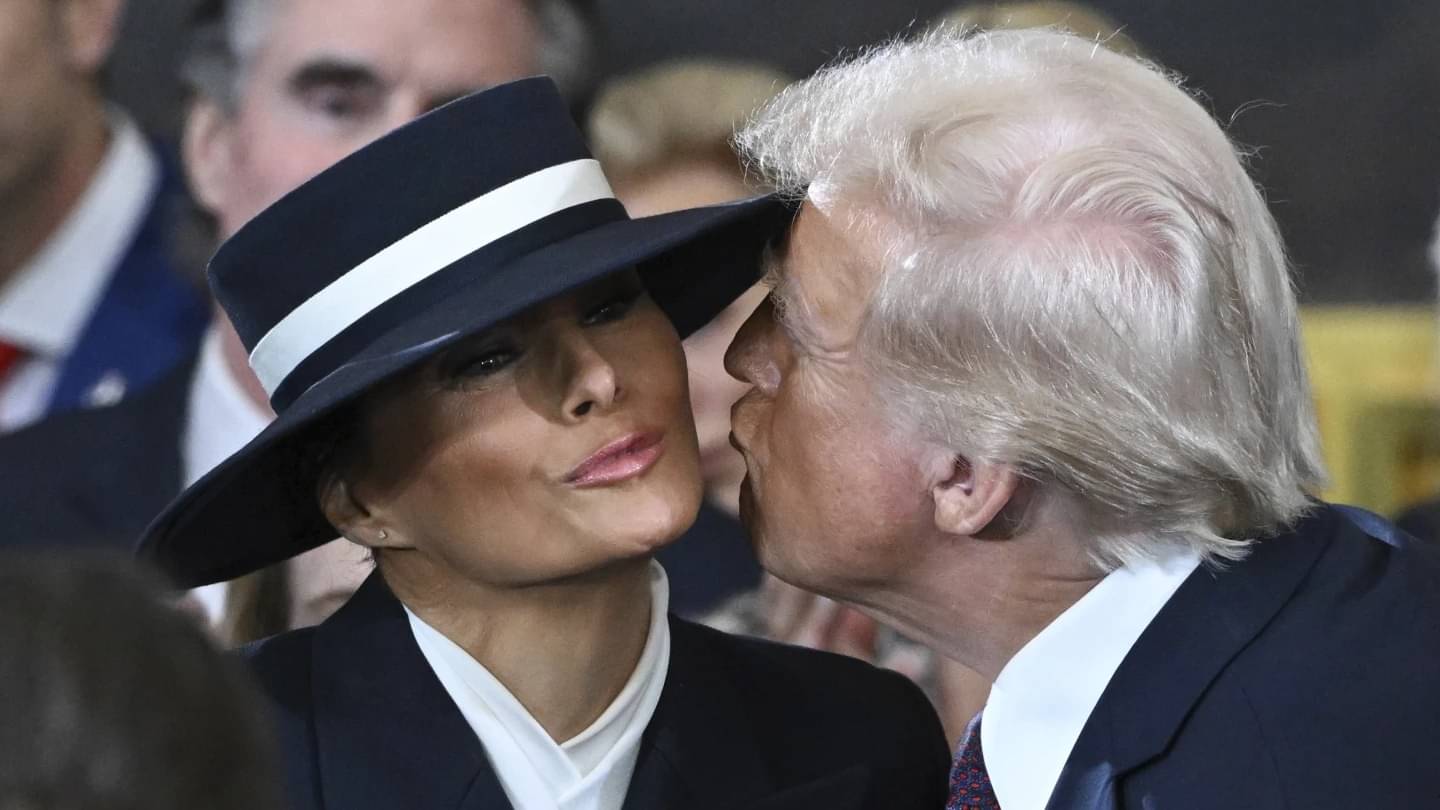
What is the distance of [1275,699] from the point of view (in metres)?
1.38

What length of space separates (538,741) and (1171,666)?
51 cm

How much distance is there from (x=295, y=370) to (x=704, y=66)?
5.26ft

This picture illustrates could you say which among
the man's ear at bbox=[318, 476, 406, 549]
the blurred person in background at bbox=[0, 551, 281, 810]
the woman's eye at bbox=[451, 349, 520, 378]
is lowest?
the man's ear at bbox=[318, 476, 406, 549]

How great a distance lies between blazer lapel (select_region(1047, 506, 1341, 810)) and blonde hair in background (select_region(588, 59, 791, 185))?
1444 mm

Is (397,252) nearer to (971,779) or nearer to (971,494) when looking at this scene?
(971,494)

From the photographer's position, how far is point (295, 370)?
1.37 metres

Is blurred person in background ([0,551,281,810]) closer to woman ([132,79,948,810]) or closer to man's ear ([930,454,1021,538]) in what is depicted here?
woman ([132,79,948,810])

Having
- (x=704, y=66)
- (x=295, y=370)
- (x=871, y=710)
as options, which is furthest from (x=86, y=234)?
(x=871, y=710)

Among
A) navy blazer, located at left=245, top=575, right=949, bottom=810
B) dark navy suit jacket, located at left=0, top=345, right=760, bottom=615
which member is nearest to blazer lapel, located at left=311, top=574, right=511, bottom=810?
navy blazer, located at left=245, top=575, right=949, bottom=810

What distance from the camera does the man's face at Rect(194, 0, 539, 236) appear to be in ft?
8.70

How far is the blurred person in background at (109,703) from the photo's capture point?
580 millimetres

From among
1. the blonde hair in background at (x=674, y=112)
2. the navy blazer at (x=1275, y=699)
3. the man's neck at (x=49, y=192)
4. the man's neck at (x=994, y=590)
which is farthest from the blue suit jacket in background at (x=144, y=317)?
the navy blazer at (x=1275, y=699)

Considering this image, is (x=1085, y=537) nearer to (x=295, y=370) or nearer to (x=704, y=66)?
(x=295, y=370)

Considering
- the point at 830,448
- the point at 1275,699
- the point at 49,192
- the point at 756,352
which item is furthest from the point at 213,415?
the point at 1275,699
